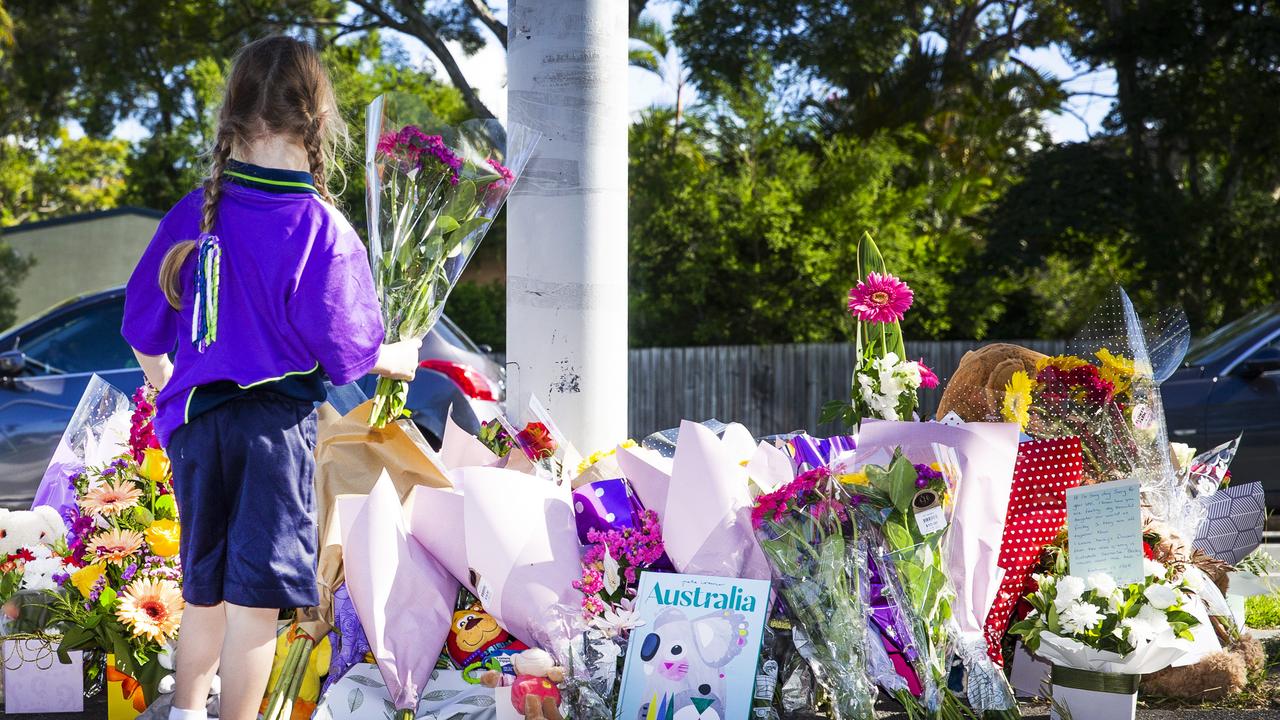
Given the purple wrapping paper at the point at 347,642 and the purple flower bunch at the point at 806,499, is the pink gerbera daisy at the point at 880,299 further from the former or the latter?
the purple wrapping paper at the point at 347,642

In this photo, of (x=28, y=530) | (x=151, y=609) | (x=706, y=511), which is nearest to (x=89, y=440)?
(x=28, y=530)

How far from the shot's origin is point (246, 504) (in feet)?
7.95

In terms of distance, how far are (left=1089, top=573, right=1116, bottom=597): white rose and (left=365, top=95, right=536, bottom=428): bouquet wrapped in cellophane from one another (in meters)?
1.83

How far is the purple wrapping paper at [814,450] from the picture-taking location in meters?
3.23

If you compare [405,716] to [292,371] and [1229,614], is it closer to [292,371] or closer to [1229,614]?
[292,371]

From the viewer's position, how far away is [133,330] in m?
2.72

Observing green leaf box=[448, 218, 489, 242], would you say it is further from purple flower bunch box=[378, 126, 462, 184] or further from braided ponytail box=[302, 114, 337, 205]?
braided ponytail box=[302, 114, 337, 205]

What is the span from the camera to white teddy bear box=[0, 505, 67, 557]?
11.3ft

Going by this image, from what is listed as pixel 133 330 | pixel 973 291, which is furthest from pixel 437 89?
pixel 133 330

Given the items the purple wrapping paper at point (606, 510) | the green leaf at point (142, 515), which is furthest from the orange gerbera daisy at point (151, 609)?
the purple wrapping paper at point (606, 510)

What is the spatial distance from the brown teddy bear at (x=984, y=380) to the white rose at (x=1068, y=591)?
27.1 inches

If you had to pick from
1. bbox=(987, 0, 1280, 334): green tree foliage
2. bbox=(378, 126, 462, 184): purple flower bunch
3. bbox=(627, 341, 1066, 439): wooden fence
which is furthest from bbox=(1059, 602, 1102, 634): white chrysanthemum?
bbox=(987, 0, 1280, 334): green tree foliage

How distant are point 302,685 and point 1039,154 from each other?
1292cm

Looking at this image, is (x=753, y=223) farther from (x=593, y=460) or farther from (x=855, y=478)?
(x=855, y=478)
